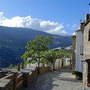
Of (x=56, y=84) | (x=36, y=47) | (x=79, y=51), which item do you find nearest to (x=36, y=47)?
(x=36, y=47)

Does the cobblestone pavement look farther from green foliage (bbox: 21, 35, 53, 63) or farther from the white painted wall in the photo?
green foliage (bbox: 21, 35, 53, 63)

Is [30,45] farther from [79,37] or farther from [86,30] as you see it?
[86,30]

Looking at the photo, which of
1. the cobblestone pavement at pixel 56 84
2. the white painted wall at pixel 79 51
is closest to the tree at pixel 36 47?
the white painted wall at pixel 79 51

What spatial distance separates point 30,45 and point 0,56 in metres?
146

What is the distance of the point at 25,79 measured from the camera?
11.5 m

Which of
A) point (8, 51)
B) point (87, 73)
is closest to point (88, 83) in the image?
point (87, 73)

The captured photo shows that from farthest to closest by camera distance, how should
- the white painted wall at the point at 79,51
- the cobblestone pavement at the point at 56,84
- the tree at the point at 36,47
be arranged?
the tree at the point at 36,47
the white painted wall at the point at 79,51
the cobblestone pavement at the point at 56,84

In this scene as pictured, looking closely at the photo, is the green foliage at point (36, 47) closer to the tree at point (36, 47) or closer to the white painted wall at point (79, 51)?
the tree at point (36, 47)

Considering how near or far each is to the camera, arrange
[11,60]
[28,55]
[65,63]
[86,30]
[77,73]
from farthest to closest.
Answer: [11,60]
[65,63]
[28,55]
[77,73]
[86,30]

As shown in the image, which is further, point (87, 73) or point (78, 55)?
point (78, 55)

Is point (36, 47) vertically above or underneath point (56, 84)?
above

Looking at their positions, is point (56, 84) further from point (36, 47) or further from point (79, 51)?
point (36, 47)

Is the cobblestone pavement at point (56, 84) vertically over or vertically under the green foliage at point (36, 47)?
under

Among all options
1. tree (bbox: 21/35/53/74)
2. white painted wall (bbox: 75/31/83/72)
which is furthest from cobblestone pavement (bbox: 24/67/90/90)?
tree (bbox: 21/35/53/74)
